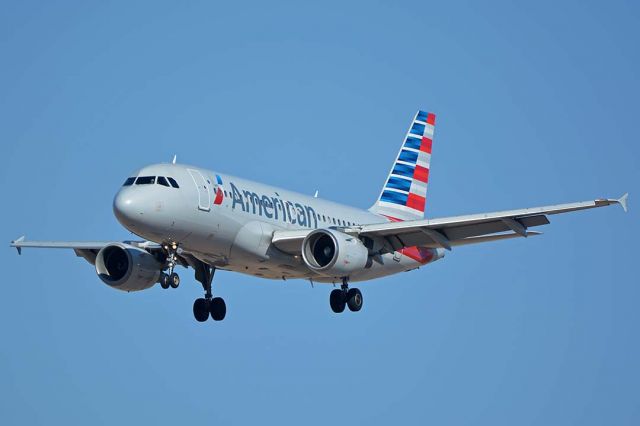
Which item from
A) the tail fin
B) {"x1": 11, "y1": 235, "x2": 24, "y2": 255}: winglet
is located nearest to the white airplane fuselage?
the tail fin

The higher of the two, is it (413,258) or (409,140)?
(409,140)

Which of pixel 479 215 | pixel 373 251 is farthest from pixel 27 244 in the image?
pixel 479 215

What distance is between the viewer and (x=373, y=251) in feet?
159

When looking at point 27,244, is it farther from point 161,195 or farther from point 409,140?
point 409,140

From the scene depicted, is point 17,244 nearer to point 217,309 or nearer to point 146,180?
point 217,309

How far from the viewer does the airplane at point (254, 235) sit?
42.8 m

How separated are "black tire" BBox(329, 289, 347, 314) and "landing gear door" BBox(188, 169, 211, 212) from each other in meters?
7.75

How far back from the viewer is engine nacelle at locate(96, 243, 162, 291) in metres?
48.0

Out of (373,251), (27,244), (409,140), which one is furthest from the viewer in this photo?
(409,140)

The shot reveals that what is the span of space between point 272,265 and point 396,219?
1114 centimetres

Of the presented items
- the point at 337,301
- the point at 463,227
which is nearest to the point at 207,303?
the point at 337,301

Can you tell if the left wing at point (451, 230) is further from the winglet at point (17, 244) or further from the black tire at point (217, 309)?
the winglet at point (17, 244)

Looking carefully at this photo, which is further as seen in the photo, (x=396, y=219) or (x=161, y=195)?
(x=396, y=219)

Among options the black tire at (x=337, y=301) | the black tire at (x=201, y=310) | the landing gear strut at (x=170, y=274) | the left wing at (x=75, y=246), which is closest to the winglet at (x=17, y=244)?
the left wing at (x=75, y=246)
